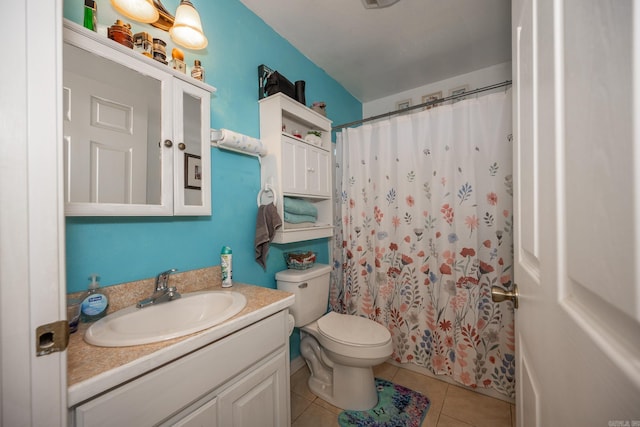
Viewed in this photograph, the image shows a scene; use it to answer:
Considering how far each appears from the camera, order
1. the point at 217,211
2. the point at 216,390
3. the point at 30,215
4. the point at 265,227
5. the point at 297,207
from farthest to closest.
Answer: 1. the point at 297,207
2. the point at 265,227
3. the point at 217,211
4. the point at 216,390
5. the point at 30,215

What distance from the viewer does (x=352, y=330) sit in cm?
150

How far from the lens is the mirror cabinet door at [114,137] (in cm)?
81

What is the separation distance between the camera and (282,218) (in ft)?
4.85

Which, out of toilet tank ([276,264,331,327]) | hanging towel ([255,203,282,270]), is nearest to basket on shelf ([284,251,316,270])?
toilet tank ([276,264,331,327])

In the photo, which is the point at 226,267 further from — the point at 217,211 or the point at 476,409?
the point at 476,409

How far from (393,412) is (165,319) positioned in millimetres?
1366

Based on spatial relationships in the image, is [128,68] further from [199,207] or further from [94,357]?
[94,357]

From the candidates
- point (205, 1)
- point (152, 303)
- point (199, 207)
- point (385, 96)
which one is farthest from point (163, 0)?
point (385, 96)

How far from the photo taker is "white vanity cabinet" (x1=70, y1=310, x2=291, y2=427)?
0.59 metres

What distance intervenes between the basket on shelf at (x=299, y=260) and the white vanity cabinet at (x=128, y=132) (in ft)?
2.26

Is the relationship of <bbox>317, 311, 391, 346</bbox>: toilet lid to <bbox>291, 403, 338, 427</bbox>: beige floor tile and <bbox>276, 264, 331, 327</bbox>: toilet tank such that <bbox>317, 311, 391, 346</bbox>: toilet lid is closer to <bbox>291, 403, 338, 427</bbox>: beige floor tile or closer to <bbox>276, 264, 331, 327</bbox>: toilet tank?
<bbox>276, 264, 331, 327</bbox>: toilet tank

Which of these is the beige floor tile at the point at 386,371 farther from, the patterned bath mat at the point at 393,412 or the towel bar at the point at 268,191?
the towel bar at the point at 268,191

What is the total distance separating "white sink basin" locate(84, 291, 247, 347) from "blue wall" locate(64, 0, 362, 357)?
17 cm

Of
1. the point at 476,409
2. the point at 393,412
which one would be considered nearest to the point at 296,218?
the point at 393,412
